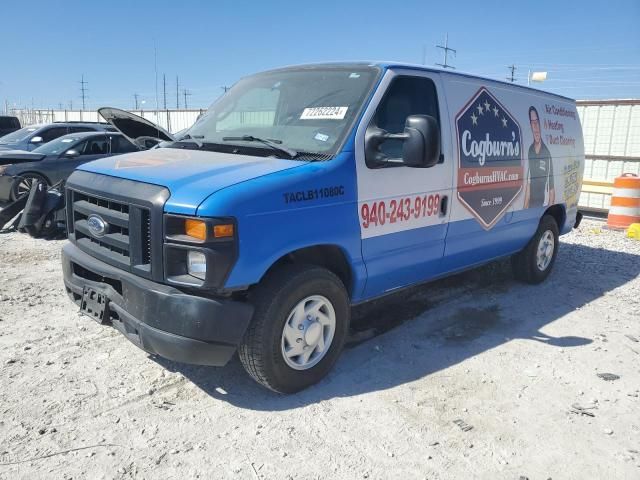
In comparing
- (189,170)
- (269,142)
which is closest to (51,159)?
(269,142)

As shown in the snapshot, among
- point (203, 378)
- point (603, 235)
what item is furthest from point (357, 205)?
point (603, 235)

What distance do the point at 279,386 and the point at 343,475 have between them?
832 millimetres

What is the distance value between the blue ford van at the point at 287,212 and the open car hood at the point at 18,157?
6095 millimetres

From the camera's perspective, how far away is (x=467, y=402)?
3.60 m

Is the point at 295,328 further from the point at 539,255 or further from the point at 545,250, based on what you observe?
the point at 545,250

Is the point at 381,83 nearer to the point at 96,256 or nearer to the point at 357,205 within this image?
the point at 357,205

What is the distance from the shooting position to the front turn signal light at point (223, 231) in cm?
290

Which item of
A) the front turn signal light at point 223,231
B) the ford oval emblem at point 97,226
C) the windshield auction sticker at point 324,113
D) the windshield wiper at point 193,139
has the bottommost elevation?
the ford oval emblem at point 97,226

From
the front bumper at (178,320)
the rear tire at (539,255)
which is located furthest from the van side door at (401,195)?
the rear tire at (539,255)

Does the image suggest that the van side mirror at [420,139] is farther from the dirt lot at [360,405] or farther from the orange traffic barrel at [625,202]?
the orange traffic barrel at [625,202]

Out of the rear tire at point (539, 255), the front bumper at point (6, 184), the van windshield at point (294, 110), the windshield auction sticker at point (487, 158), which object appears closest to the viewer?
the van windshield at point (294, 110)

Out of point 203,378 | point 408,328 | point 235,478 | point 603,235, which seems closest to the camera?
point 235,478

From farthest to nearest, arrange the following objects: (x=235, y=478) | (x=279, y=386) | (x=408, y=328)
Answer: (x=408, y=328), (x=279, y=386), (x=235, y=478)

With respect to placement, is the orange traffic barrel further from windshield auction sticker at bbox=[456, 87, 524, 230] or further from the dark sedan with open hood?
the dark sedan with open hood
